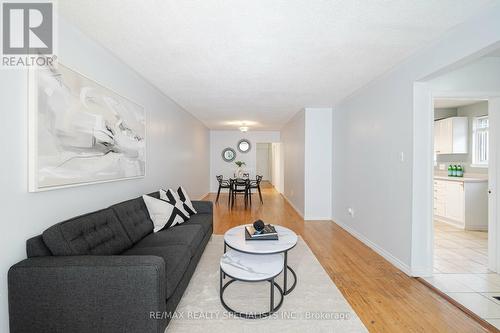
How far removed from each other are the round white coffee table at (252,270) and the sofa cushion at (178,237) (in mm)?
458

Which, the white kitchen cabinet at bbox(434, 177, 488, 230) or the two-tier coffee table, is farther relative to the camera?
the white kitchen cabinet at bbox(434, 177, 488, 230)

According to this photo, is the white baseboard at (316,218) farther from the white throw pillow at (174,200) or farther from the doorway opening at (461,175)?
the white throw pillow at (174,200)

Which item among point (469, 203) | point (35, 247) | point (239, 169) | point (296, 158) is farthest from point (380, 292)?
point (239, 169)

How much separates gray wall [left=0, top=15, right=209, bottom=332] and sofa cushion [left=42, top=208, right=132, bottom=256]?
0.18m

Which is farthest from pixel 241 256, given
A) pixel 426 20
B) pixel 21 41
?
pixel 426 20

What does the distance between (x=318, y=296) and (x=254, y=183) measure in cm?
488

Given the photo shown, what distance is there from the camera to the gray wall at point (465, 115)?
425 centimetres

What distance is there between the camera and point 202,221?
298 centimetres

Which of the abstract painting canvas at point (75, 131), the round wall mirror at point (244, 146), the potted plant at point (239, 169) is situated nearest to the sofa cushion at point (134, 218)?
the abstract painting canvas at point (75, 131)

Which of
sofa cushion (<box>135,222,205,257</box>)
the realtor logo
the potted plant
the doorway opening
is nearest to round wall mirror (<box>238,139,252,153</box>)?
the potted plant

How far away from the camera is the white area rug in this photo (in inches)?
66.6

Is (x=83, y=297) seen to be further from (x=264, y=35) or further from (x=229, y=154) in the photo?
(x=229, y=154)

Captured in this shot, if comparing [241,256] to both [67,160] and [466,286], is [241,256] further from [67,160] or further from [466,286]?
[466,286]

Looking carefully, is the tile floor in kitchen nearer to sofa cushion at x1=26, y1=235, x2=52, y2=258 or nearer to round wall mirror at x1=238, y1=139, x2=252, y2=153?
sofa cushion at x1=26, y1=235, x2=52, y2=258
